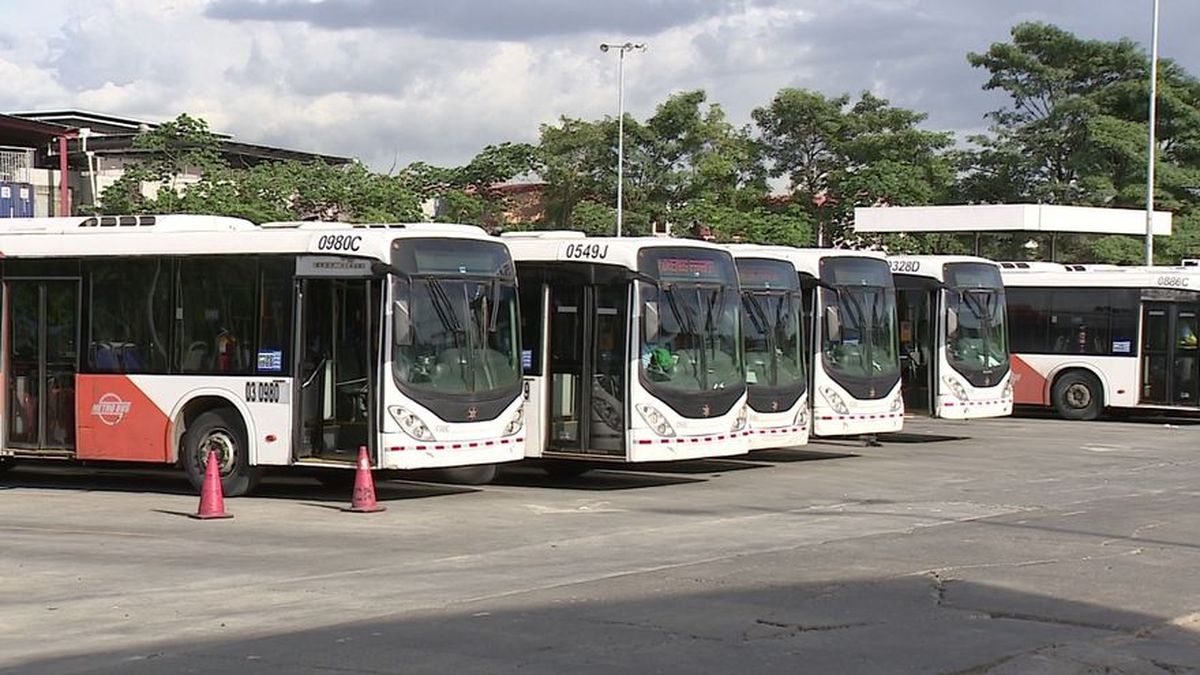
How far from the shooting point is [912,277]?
1088 inches

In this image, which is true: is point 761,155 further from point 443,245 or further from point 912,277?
point 443,245

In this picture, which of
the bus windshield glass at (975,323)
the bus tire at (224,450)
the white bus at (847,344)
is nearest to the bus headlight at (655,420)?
the bus tire at (224,450)

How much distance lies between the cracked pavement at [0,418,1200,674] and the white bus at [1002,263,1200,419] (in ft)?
38.1

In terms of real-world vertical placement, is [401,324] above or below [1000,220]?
below

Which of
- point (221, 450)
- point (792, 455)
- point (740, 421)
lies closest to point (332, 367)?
point (221, 450)

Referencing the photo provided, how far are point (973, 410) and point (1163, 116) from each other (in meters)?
33.9

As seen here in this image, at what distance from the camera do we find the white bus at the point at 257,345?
17031 millimetres

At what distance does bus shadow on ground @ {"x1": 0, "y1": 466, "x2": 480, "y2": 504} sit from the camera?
18.5 metres

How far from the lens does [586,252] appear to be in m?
19.2

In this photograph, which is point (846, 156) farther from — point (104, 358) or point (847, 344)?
point (104, 358)

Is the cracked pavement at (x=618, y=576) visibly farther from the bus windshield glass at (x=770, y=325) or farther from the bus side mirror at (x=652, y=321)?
the bus side mirror at (x=652, y=321)

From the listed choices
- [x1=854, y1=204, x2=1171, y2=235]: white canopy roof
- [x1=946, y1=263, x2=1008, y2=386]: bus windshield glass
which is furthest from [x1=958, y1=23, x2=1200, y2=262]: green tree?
[x1=946, y1=263, x2=1008, y2=386]: bus windshield glass

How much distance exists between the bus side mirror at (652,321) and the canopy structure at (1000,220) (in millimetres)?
24004

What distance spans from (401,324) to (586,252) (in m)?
3.10
